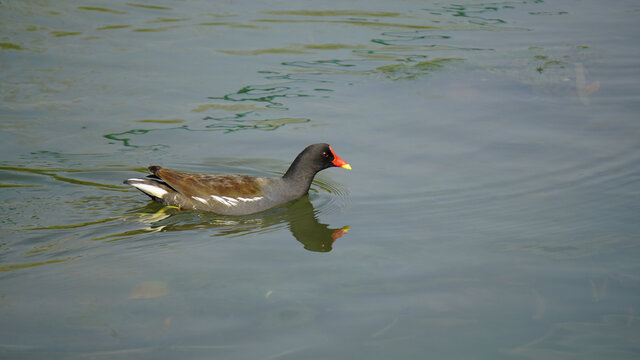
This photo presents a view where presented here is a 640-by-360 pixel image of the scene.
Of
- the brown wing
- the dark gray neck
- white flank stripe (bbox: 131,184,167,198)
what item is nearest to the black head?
the dark gray neck

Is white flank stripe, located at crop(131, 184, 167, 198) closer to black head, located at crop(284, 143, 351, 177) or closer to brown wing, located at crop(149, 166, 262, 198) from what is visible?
brown wing, located at crop(149, 166, 262, 198)

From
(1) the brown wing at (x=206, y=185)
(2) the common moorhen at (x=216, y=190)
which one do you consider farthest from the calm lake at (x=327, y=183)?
(1) the brown wing at (x=206, y=185)

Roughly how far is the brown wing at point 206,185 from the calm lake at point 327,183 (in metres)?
0.26

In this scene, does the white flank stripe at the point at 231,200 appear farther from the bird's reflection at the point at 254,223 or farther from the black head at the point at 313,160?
the black head at the point at 313,160

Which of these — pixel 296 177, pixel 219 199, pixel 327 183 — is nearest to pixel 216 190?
pixel 219 199

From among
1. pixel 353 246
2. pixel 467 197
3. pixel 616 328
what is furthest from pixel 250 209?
pixel 616 328

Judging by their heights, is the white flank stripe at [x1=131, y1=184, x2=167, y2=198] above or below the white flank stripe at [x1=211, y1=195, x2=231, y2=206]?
above

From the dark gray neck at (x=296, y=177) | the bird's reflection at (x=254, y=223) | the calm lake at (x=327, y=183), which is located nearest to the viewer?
the calm lake at (x=327, y=183)

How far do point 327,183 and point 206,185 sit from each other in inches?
58.3

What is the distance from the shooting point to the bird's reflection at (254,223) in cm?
643

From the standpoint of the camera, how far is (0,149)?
8195 mm

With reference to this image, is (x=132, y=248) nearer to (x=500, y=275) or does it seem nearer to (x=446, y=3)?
(x=500, y=275)

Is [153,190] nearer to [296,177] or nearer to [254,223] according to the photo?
[254,223]

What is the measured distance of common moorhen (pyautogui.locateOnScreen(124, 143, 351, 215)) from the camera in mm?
7066
